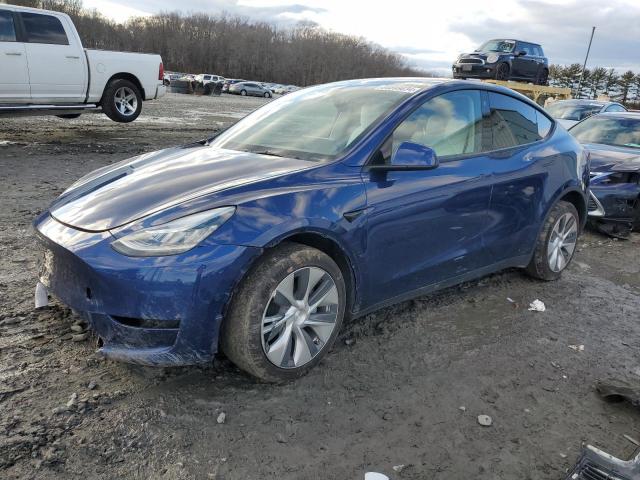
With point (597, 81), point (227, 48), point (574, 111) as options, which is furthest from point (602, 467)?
point (227, 48)

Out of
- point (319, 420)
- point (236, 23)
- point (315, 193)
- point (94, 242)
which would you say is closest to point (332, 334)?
point (319, 420)

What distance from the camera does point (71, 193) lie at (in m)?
3.17

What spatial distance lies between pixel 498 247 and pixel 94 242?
9.21ft

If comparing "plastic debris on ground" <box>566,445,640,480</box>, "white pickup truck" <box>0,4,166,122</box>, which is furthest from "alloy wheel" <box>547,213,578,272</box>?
"white pickup truck" <box>0,4,166,122</box>

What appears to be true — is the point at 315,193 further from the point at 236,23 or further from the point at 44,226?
the point at 236,23

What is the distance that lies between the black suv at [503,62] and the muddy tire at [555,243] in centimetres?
1420

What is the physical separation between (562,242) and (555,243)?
0.43ft

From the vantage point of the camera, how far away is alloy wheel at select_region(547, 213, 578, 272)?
456 cm

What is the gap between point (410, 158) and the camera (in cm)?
307

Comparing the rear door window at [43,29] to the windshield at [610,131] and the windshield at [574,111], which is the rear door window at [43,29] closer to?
the windshield at [610,131]

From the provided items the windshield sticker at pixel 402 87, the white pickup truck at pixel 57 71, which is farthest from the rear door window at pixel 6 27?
the windshield sticker at pixel 402 87

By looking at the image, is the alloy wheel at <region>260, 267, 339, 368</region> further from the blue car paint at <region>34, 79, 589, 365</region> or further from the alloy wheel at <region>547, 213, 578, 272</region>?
the alloy wheel at <region>547, 213, 578, 272</region>

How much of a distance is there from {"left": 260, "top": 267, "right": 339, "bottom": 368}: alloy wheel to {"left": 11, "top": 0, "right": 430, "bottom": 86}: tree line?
332 ft

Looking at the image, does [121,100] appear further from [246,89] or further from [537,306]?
[246,89]
